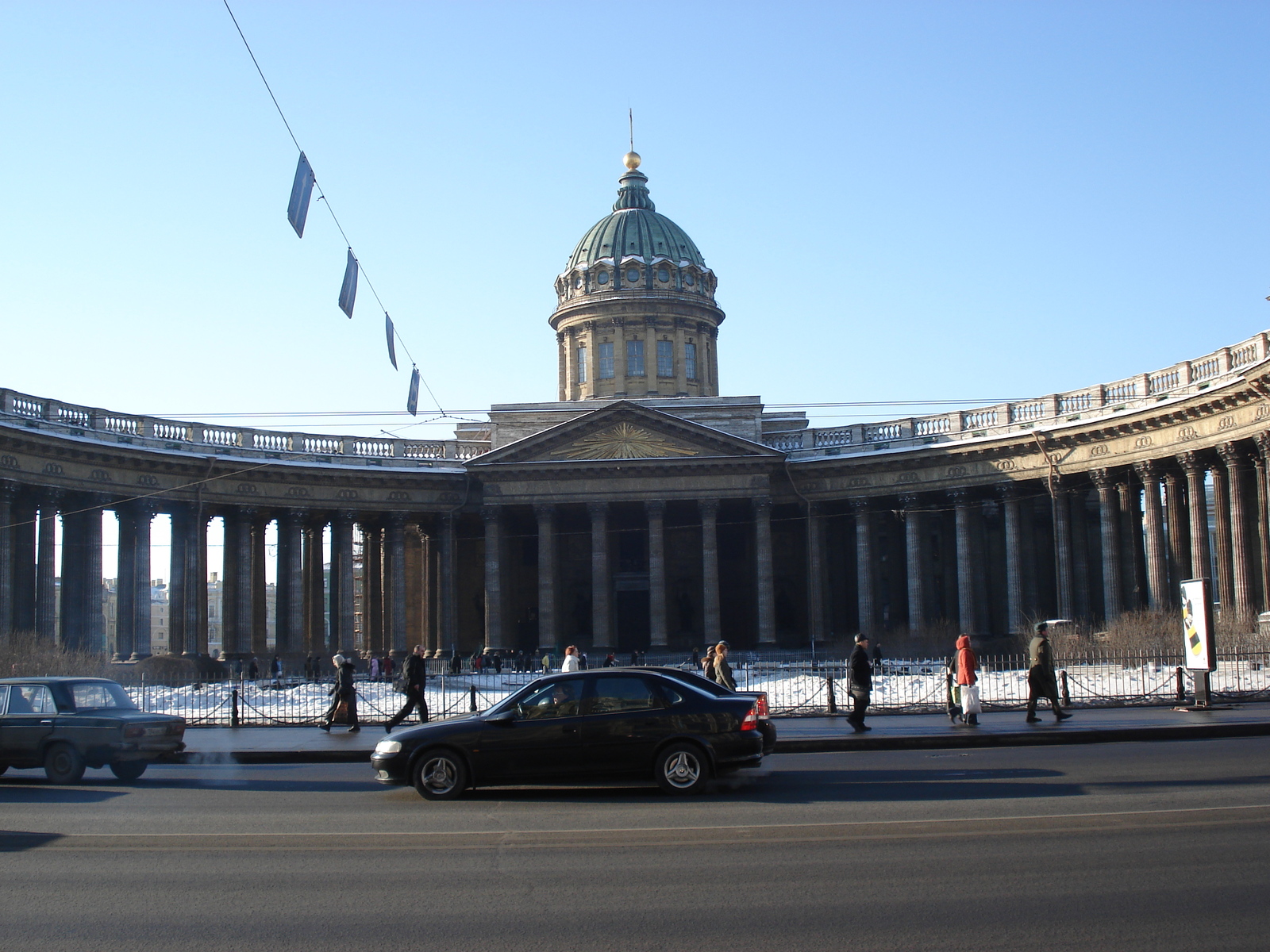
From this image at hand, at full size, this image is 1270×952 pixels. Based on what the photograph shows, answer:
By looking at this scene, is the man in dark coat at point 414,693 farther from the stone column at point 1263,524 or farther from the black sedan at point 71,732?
the stone column at point 1263,524

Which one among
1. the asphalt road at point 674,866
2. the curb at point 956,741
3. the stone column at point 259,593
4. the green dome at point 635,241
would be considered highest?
the green dome at point 635,241

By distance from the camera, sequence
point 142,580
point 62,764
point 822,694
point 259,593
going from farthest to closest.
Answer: point 259,593 < point 142,580 < point 822,694 < point 62,764

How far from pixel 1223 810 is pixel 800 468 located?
165 ft

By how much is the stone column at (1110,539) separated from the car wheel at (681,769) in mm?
41003

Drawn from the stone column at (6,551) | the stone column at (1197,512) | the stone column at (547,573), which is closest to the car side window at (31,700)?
the stone column at (6,551)

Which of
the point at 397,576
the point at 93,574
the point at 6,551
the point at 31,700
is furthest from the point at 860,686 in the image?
the point at 397,576

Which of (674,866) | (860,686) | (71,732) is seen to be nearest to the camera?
(674,866)

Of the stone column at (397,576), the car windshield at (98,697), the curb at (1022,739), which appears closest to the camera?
the car windshield at (98,697)

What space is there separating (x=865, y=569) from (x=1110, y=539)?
11409 millimetres

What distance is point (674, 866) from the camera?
11.5 metres

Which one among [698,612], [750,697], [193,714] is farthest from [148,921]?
[698,612]

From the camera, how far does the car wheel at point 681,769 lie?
16.5 m

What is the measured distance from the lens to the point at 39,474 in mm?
49719

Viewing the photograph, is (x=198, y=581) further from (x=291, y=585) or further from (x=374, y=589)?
(x=374, y=589)
